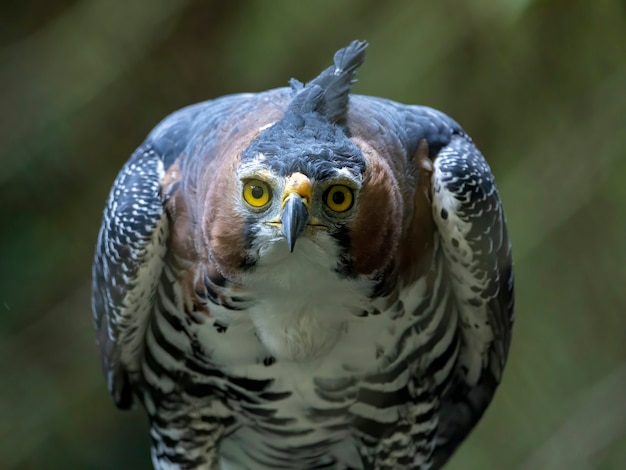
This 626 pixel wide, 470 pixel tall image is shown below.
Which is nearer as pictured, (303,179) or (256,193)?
(303,179)

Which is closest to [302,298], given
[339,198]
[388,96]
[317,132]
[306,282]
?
[306,282]

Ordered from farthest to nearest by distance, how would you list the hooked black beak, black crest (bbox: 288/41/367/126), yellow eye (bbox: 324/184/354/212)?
black crest (bbox: 288/41/367/126) < yellow eye (bbox: 324/184/354/212) < the hooked black beak

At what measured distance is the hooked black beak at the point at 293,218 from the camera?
206 cm

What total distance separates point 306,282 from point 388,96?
177 cm

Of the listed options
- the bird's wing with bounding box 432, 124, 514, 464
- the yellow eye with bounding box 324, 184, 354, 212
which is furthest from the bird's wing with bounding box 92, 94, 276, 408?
the bird's wing with bounding box 432, 124, 514, 464

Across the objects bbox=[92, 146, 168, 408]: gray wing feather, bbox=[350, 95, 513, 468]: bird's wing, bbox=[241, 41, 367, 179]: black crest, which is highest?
bbox=[241, 41, 367, 179]: black crest

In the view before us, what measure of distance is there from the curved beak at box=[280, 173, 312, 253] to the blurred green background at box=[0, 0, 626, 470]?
100 cm

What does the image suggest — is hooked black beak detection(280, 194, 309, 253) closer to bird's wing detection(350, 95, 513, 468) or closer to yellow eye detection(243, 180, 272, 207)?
yellow eye detection(243, 180, 272, 207)

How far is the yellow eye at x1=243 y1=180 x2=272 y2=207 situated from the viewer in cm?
221

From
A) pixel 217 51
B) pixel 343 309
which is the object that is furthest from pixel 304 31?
pixel 343 309

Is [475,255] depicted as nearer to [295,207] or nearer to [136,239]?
[295,207]

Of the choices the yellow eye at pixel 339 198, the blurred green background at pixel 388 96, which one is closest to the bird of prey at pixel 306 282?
the yellow eye at pixel 339 198

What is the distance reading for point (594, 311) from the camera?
4164 millimetres

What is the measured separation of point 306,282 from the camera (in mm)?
2400
